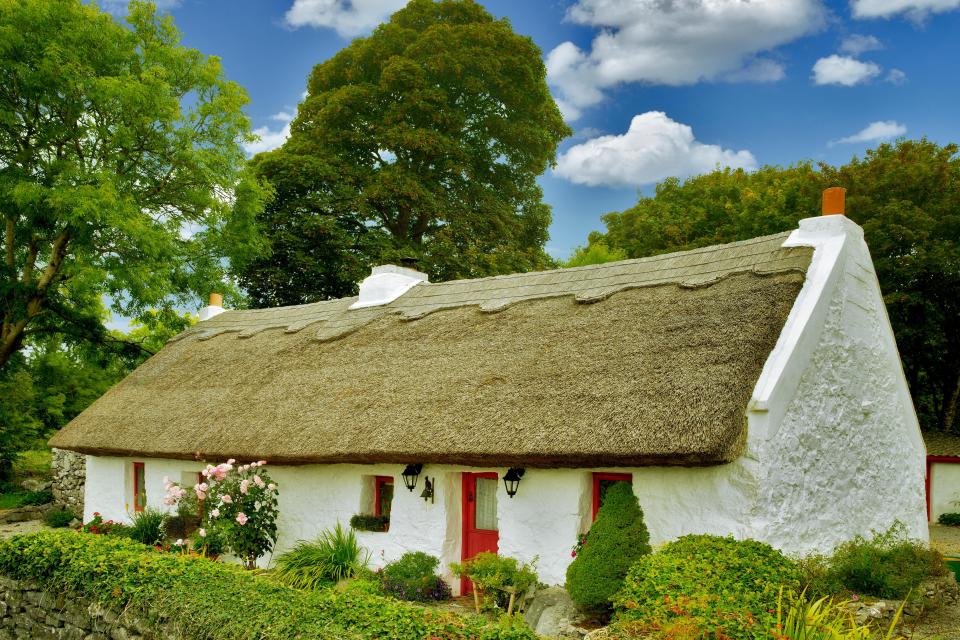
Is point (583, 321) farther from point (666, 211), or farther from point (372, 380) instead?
point (666, 211)

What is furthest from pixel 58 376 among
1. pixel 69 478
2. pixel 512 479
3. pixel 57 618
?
pixel 512 479

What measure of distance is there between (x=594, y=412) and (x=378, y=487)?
13.8 feet

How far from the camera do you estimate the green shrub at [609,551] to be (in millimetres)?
8016

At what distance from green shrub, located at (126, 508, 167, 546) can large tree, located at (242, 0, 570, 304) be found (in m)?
11.1

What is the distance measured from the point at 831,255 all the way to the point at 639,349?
2744 mm

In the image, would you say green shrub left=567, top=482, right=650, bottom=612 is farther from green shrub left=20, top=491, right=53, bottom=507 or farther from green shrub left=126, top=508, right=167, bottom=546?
green shrub left=20, top=491, right=53, bottom=507

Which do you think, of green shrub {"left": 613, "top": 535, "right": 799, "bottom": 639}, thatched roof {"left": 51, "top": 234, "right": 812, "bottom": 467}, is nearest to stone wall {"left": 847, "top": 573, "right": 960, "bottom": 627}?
green shrub {"left": 613, "top": 535, "right": 799, "bottom": 639}

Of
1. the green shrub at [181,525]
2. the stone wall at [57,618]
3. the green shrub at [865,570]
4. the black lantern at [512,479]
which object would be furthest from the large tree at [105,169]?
the green shrub at [865,570]

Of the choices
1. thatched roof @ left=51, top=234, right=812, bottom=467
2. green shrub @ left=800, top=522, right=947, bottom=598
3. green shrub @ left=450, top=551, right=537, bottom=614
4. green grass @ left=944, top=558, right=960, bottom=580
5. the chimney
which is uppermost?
the chimney

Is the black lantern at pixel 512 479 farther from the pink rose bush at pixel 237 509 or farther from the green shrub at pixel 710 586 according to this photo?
the pink rose bush at pixel 237 509

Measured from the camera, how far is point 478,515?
10453mm

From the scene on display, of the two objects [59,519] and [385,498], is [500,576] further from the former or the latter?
[59,519]

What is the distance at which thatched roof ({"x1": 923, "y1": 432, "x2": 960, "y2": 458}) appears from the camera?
21.2 meters

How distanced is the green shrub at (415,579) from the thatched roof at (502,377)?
1432 millimetres
